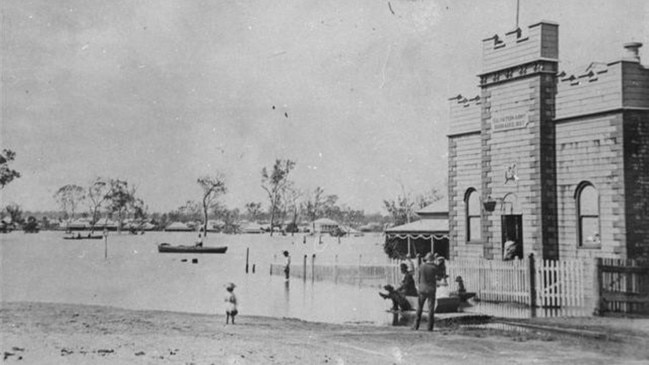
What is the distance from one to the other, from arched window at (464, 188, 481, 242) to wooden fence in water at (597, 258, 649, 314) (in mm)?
7573

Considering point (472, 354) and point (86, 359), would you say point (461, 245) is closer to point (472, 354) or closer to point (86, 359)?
point (472, 354)

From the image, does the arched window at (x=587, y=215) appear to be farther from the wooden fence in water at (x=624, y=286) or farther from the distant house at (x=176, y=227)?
the distant house at (x=176, y=227)

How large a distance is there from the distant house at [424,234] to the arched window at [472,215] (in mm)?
8729

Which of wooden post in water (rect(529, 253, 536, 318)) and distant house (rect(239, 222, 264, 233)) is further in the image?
distant house (rect(239, 222, 264, 233))

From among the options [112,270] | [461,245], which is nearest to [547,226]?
[461,245]

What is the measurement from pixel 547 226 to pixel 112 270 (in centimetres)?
3669

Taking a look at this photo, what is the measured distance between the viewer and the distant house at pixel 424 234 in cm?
3525

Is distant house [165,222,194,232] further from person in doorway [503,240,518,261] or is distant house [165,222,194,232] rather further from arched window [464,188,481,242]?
person in doorway [503,240,518,261]

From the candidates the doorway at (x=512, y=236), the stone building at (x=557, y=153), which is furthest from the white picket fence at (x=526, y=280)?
the stone building at (x=557, y=153)

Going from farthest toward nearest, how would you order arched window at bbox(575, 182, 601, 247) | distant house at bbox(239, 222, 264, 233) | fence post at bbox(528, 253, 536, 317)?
distant house at bbox(239, 222, 264, 233) → arched window at bbox(575, 182, 601, 247) → fence post at bbox(528, 253, 536, 317)

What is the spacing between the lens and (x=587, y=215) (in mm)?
20234

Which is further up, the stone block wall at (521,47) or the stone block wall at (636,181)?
the stone block wall at (521,47)

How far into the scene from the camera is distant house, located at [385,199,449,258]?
35250mm

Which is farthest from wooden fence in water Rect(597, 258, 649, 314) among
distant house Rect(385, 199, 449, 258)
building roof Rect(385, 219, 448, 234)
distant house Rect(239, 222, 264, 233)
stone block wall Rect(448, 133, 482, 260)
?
distant house Rect(239, 222, 264, 233)
